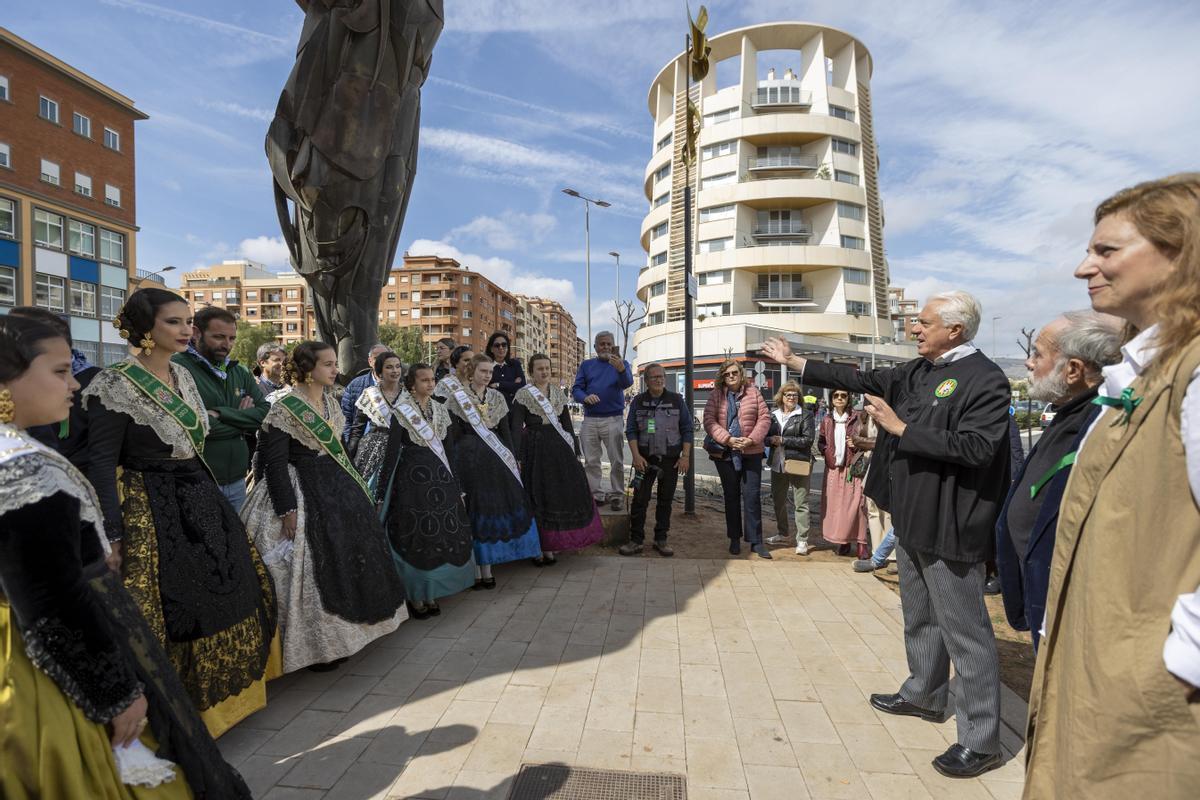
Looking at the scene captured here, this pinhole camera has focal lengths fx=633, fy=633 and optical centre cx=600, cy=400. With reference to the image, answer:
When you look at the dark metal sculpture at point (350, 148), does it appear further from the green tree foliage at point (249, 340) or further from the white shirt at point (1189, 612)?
the green tree foliage at point (249, 340)

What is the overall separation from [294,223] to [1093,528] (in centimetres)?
894

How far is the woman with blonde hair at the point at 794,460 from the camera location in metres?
6.59

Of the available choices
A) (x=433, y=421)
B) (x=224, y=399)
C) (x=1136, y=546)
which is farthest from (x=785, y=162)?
(x=1136, y=546)

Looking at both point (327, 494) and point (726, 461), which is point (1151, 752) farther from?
point (726, 461)

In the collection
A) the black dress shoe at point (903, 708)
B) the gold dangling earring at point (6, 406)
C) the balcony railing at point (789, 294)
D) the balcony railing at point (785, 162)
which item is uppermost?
the balcony railing at point (785, 162)

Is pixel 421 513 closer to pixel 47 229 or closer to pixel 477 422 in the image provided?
pixel 477 422

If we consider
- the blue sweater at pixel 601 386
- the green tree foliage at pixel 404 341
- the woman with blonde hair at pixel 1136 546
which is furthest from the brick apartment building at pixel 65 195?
the woman with blonde hair at pixel 1136 546

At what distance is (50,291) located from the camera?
2977 centimetres

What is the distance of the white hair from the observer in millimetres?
2867

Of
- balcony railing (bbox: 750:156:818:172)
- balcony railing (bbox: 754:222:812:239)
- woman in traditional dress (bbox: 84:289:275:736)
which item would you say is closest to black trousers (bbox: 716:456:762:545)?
woman in traditional dress (bbox: 84:289:275:736)

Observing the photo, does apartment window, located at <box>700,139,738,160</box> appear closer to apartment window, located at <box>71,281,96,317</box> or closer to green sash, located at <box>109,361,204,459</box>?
apartment window, located at <box>71,281,96,317</box>

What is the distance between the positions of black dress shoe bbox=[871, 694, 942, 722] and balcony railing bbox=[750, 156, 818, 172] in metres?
42.9

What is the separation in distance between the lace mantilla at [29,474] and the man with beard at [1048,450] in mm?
2710

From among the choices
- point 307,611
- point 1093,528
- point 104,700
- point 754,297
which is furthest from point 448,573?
point 754,297
